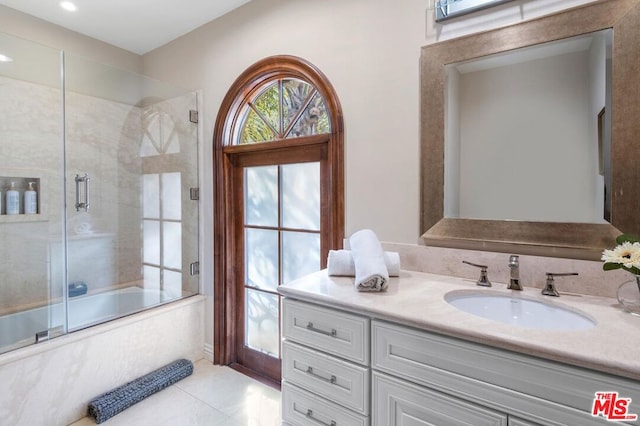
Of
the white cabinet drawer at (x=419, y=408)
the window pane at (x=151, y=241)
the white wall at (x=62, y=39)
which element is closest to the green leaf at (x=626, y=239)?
the white cabinet drawer at (x=419, y=408)

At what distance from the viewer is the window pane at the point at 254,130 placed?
7.19 feet

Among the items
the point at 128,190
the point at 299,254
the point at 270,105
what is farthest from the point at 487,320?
the point at 128,190

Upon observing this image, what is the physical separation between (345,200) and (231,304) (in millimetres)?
1272

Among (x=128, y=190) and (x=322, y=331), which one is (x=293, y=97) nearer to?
(x=322, y=331)

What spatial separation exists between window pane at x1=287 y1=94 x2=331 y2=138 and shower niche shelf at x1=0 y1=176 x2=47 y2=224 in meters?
1.92

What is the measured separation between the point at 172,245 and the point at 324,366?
193 centimetres

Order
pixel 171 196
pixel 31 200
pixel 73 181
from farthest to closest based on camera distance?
pixel 171 196, pixel 73 181, pixel 31 200

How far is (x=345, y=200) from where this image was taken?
174 centimetres

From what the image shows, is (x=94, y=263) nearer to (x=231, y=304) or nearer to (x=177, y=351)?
(x=177, y=351)

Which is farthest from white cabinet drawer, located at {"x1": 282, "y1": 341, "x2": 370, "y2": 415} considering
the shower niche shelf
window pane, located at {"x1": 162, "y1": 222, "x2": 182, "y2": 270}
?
the shower niche shelf

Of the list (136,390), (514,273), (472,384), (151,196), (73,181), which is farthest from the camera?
(151,196)

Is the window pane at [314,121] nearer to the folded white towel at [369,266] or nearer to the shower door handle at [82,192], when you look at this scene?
the folded white towel at [369,266]

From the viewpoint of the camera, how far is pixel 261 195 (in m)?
2.25

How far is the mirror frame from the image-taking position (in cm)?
109
